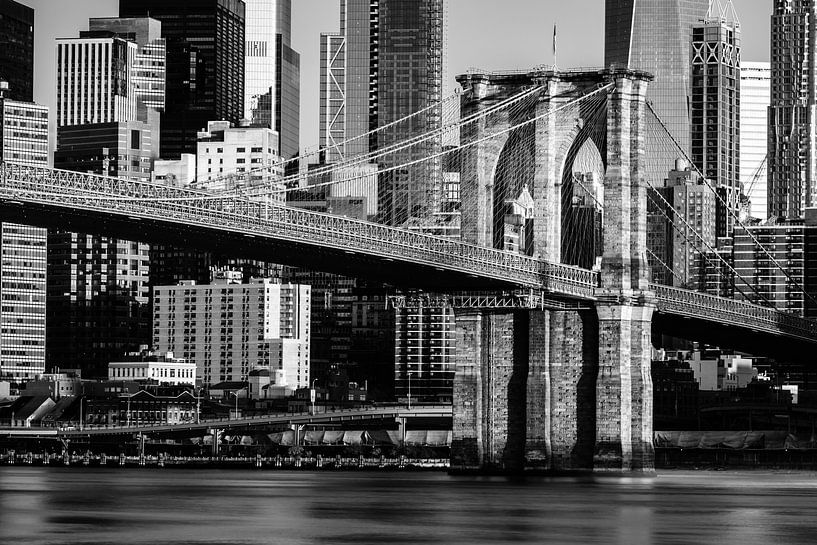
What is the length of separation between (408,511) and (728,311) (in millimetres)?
39627

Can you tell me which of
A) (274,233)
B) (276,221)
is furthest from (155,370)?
(276,221)

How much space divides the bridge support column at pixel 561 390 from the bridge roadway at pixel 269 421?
170 feet

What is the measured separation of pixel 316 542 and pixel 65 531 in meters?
7.36

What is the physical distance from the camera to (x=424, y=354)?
188 m

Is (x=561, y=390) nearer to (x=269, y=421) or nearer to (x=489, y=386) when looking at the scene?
(x=489, y=386)

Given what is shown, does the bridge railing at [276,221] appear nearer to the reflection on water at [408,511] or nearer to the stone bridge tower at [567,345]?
the stone bridge tower at [567,345]

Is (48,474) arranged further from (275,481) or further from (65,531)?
(65,531)

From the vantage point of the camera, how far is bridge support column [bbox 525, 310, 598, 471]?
94938 mm

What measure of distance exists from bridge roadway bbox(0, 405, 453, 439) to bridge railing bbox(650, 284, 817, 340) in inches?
1495

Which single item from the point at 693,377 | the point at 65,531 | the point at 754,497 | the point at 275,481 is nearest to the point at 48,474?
the point at 275,481

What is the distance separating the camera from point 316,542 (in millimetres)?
57812

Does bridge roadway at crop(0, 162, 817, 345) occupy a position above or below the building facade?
above

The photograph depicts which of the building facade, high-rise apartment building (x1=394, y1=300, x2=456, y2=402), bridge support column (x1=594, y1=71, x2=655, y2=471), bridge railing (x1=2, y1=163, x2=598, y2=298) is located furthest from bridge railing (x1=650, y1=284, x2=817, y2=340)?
the building facade

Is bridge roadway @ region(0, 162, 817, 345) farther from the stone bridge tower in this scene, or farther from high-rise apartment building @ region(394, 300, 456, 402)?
high-rise apartment building @ region(394, 300, 456, 402)
